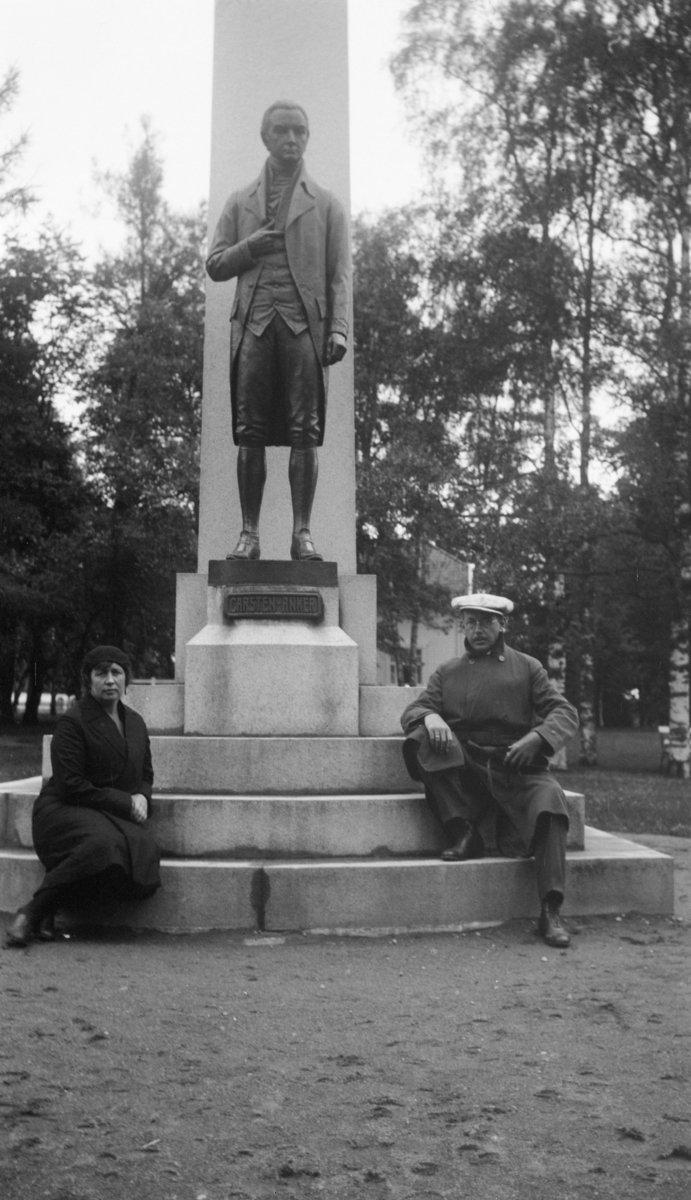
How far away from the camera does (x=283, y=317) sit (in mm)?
7457

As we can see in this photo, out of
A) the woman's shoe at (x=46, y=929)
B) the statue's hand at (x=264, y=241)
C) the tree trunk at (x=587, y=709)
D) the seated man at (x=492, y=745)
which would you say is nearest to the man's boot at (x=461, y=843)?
the seated man at (x=492, y=745)

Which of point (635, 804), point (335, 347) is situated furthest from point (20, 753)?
point (335, 347)

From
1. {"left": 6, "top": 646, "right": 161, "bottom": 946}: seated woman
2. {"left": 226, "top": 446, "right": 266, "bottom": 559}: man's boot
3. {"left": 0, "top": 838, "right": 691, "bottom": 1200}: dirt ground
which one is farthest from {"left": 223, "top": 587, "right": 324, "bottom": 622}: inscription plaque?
{"left": 0, "top": 838, "right": 691, "bottom": 1200}: dirt ground

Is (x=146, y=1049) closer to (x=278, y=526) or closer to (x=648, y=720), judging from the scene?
(x=278, y=526)

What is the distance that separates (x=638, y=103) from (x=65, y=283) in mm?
26986

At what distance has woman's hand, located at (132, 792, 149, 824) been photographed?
571 centimetres

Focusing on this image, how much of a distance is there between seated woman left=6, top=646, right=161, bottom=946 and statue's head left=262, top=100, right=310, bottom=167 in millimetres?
3329

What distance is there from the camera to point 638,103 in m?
2.41

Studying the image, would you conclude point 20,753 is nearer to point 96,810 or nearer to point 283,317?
point 283,317

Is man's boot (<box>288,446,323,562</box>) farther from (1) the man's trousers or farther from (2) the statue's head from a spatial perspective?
(1) the man's trousers

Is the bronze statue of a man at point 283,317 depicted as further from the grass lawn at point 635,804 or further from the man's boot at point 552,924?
the grass lawn at point 635,804

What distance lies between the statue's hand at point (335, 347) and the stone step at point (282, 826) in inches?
108

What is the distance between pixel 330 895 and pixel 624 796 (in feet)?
30.3

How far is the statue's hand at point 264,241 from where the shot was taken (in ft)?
24.2
